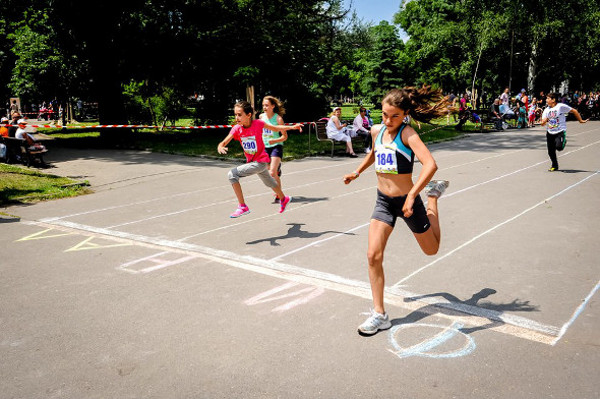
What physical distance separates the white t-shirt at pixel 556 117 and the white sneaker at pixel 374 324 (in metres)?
9.96

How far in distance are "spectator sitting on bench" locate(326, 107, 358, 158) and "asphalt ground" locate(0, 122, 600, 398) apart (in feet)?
24.0

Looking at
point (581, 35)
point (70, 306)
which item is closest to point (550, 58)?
point (581, 35)

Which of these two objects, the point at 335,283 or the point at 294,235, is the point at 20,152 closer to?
the point at 294,235

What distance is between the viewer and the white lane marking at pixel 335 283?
13.5 feet

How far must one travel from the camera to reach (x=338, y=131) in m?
16.7

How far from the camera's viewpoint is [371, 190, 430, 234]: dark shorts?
4215 mm

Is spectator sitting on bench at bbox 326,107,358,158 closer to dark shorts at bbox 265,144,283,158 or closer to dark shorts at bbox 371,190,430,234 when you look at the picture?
dark shorts at bbox 265,144,283,158

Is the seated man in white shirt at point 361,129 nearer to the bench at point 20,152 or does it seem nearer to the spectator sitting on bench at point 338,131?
the spectator sitting on bench at point 338,131

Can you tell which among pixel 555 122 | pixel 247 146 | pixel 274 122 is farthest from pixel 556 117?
pixel 247 146

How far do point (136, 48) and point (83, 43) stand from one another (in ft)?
8.89

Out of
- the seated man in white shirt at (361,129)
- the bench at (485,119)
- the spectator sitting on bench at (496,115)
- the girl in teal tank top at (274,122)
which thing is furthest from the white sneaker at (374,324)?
the spectator sitting on bench at (496,115)

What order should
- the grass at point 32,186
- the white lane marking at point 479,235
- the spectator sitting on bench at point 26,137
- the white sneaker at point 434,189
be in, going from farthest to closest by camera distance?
the spectator sitting on bench at point 26,137, the grass at point 32,186, the white lane marking at point 479,235, the white sneaker at point 434,189

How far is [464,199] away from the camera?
372 inches

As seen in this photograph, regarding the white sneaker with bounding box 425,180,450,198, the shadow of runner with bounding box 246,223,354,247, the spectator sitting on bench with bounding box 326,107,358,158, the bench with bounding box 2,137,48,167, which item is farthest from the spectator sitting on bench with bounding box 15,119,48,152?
the white sneaker with bounding box 425,180,450,198
